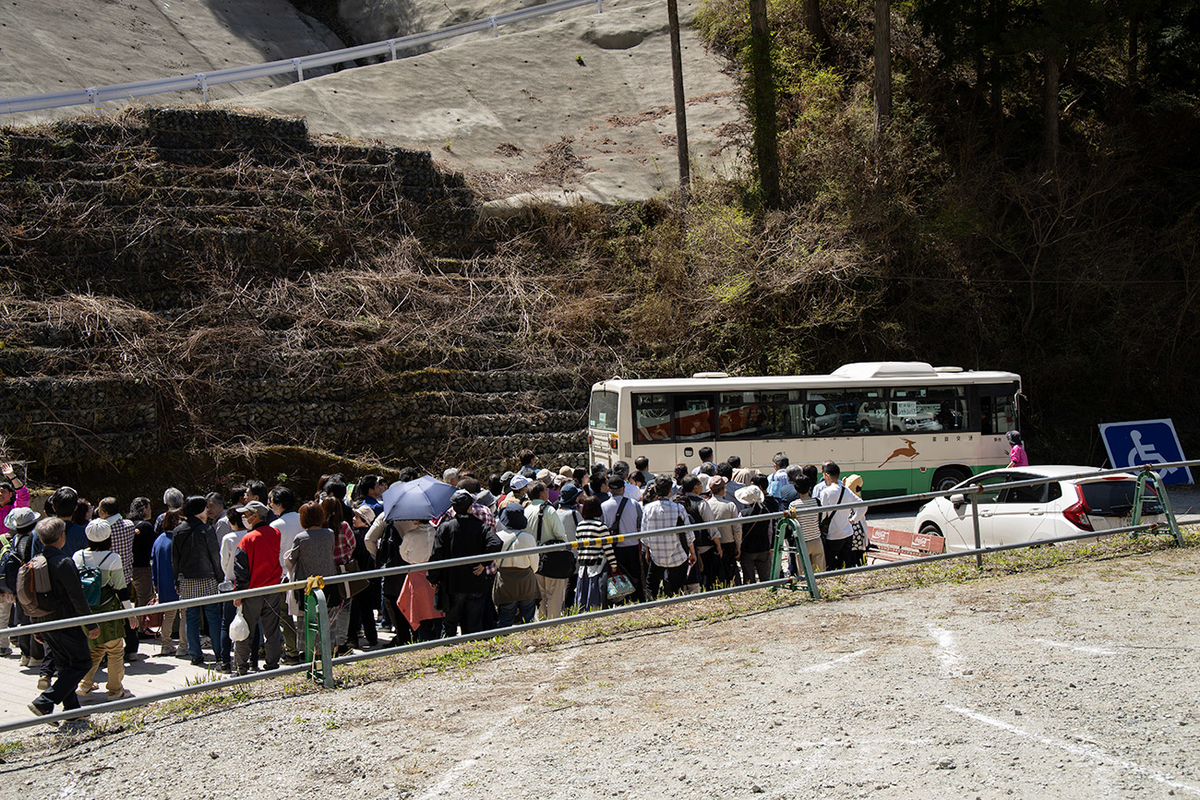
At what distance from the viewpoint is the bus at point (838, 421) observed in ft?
58.6

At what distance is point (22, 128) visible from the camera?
20.6m

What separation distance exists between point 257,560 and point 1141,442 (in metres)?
17.6

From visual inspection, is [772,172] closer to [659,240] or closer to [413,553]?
[659,240]

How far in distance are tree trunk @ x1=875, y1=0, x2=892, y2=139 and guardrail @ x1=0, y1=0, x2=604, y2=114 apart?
18.1m

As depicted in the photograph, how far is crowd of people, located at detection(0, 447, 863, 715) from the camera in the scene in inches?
308

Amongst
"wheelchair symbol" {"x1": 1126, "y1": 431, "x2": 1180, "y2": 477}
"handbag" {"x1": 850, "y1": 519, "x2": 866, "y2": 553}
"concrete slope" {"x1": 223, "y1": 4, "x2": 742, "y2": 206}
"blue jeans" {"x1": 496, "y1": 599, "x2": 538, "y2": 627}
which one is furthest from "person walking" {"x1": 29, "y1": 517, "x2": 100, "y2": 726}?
"concrete slope" {"x1": 223, "y1": 4, "x2": 742, "y2": 206}

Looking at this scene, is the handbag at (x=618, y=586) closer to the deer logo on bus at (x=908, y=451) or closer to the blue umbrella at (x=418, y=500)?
the blue umbrella at (x=418, y=500)

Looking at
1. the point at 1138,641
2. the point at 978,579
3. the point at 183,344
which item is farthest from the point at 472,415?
the point at 1138,641

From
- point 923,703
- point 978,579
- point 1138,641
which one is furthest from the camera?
point 978,579

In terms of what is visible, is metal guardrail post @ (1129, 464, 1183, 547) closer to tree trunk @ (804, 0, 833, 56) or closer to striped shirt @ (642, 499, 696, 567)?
striped shirt @ (642, 499, 696, 567)

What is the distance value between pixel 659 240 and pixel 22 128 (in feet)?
53.5

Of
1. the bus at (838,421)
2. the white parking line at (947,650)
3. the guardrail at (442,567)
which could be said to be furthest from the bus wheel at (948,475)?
the white parking line at (947,650)

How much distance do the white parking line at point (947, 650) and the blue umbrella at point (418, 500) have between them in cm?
471

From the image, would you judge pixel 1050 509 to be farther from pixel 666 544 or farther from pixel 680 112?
pixel 680 112
